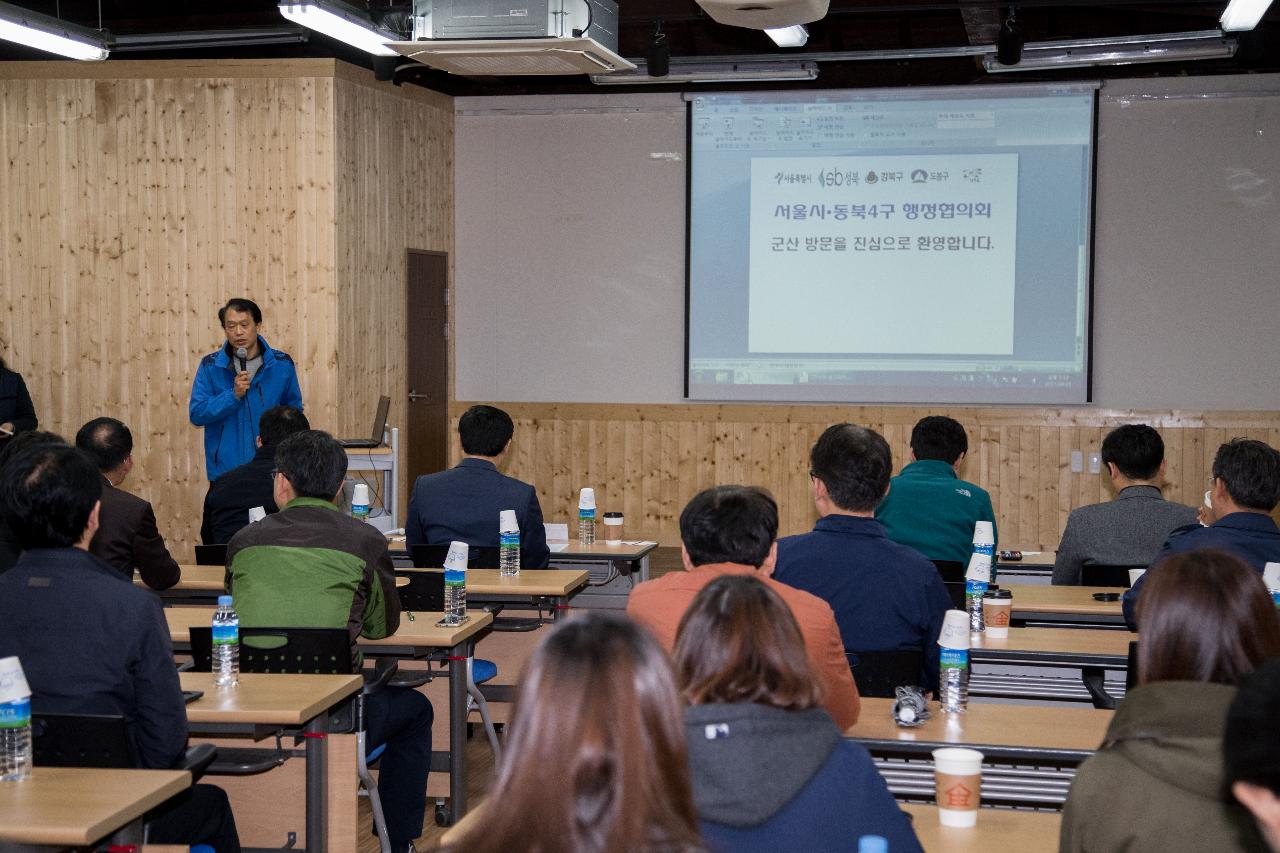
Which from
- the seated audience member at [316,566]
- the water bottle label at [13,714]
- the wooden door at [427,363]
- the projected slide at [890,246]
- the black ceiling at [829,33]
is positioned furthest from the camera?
the wooden door at [427,363]

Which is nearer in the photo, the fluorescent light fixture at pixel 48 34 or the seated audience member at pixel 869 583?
the seated audience member at pixel 869 583

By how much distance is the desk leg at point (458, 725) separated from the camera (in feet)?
14.2

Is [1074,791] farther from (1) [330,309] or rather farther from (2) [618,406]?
(2) [618,406]

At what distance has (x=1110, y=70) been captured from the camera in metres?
9.70

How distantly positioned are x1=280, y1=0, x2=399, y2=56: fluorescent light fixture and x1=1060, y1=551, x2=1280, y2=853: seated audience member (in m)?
5.33

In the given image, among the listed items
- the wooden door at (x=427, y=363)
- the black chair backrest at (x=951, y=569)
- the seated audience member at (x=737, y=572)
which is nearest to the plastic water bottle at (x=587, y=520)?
the black chair backrest at (x=951, y=569)

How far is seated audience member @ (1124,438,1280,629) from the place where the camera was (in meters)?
4.05

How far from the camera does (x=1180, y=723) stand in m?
1.89

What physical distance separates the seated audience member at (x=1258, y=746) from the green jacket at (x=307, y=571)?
278 cm

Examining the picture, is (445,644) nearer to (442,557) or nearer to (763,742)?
(442,557)

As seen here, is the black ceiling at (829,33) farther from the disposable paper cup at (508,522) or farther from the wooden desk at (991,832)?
the wooden desk at (991,832)

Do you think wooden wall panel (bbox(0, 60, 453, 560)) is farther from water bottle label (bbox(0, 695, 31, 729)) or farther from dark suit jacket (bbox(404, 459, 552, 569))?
water bottle label (bbox(0, 695, 31, 729))

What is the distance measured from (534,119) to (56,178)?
353cm

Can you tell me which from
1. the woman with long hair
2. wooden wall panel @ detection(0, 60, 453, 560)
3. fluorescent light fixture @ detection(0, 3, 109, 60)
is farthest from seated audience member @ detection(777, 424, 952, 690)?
the woman with long hair
